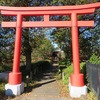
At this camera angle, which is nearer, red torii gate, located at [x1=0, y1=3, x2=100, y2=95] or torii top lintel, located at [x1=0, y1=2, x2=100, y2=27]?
red torii gate, located at [x1=0, y1=3, x2=100, y2=95]

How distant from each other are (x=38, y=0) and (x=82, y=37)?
6.19 meters

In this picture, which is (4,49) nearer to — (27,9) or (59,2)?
(59,2)

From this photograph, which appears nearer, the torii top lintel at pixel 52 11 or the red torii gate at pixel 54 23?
the red torii gate at pixel 54 23

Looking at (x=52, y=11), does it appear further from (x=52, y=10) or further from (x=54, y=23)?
(x=54, y=23)

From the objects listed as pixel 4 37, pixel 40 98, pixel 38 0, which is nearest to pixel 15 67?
pixel 40 98

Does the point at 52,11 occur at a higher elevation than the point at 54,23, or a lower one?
higher

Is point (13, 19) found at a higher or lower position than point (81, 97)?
higher

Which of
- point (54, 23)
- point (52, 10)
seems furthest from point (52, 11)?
point (54, 23)

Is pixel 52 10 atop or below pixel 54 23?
atop

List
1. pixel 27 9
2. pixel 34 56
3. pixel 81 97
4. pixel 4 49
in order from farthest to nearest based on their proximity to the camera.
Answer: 1. pixel 34 56
2. pixel 4 49
3. pixel 27 9
4. pixel 81 97

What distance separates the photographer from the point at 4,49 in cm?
2298

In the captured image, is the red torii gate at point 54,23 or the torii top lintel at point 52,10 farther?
the torii top lintel at point 52,10

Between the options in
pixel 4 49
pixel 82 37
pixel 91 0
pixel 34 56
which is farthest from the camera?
pixel 34 56

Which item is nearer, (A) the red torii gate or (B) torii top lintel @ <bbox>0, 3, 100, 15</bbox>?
(A) the red torii gate
